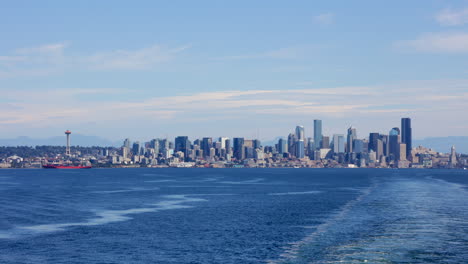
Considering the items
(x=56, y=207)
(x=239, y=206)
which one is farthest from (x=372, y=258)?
(x=56, y=207)

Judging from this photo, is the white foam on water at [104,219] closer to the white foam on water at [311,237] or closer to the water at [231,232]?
the water at [231,232]

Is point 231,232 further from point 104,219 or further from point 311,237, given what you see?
point 104,219

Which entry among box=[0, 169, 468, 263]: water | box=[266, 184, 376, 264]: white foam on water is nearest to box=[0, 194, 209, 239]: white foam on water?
box=[0, 169, 468, 263]: water

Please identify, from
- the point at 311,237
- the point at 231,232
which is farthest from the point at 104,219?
the point at 311,237

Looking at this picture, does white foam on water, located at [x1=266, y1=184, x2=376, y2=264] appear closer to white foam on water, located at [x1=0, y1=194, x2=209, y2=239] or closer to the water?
the water

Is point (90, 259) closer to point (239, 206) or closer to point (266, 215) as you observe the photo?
point (266, 215)

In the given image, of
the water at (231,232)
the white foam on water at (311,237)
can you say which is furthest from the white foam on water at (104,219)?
the white foam on water at (311,237)

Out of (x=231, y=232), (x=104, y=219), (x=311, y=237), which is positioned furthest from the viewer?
(x=104, y=219)

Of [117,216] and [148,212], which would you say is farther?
[148,212]

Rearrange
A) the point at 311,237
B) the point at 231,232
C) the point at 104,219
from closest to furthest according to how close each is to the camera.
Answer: the point at 311,237 → the point at 231,232 → the point at 104,219
